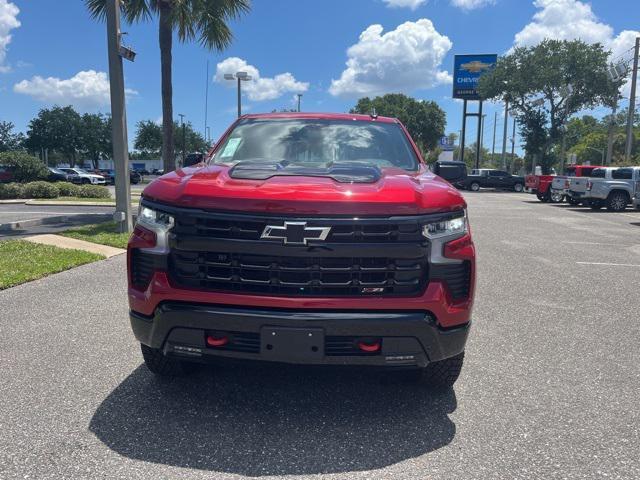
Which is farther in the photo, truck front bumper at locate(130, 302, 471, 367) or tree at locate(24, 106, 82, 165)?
tree at locate(24, 106, 82, 165)

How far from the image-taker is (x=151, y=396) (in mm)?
3371

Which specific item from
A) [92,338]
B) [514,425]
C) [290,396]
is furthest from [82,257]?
[514,425]

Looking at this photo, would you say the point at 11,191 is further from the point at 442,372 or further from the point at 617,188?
the point at 617,188

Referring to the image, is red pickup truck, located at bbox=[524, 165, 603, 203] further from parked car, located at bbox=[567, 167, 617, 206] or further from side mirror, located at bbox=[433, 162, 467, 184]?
side mirror, located at bbox=[433, 162, 467, 184]

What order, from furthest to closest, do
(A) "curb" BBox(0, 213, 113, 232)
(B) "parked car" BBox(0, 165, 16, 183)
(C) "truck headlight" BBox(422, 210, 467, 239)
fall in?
(B) "parked car" BBox(0, 165, 16, 183), (A) "curb" BBox(0, 213, 113, 232), (C) "truck headlight" BBox(422, 210, 467, 239)

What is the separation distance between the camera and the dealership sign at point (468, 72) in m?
52.4

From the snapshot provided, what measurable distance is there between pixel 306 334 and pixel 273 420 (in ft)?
2.40

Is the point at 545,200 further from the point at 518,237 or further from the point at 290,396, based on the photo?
the point at 290,396

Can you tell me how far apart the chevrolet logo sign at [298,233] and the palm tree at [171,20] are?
10.4 meters

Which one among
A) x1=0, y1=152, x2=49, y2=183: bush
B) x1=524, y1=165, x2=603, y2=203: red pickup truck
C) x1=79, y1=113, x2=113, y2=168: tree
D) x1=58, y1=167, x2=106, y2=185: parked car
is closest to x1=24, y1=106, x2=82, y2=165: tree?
x1=79, y1=113, x2=113, y2=168: tree

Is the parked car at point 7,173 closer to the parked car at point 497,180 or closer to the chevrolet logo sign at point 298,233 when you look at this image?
the chevrolet logo sign at point 298,233

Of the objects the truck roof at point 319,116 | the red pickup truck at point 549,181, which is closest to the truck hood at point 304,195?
the truck roof at point 319,116

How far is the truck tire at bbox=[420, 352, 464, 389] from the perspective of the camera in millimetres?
3236

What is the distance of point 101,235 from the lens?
9.90 meters
